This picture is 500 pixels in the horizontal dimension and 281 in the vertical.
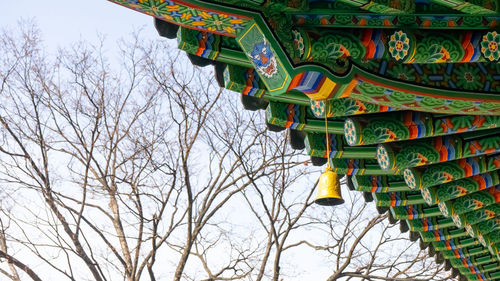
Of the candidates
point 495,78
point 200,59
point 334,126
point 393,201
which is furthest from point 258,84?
point 393,201

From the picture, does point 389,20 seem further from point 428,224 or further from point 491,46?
point 428,224

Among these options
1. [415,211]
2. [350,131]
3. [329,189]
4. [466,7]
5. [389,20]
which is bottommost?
Result: [329,189]

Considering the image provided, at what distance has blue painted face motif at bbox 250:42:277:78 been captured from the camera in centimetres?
325

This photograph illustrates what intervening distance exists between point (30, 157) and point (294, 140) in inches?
258

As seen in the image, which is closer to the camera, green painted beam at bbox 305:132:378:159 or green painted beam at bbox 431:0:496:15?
green painted beam at bbox 431:0:496:15

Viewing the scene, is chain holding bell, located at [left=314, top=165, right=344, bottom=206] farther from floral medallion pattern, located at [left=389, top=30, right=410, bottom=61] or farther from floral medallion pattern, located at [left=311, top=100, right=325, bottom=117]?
floral medallion pattern, located at [left=389, top=30, right=410, bottom=61]

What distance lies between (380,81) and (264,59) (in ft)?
2.65

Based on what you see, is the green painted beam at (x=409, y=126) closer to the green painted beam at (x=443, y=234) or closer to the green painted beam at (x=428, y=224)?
the green painted beam at (x=428, y=224)

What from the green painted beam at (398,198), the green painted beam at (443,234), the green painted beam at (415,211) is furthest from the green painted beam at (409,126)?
the green painted beam at (443,234)

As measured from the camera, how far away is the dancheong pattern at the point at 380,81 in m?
3.24

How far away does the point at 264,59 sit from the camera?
333cm

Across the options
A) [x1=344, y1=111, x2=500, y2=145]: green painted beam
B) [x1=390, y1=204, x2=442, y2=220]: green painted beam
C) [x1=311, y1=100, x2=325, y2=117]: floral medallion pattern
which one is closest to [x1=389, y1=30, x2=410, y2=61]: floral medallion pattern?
[x1=311, y1=100, x2=325, y2=117]: floral medallion pattern

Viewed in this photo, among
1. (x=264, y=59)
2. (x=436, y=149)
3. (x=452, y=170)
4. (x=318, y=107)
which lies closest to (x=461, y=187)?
(x=452, y=170)

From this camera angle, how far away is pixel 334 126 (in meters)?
4.94
